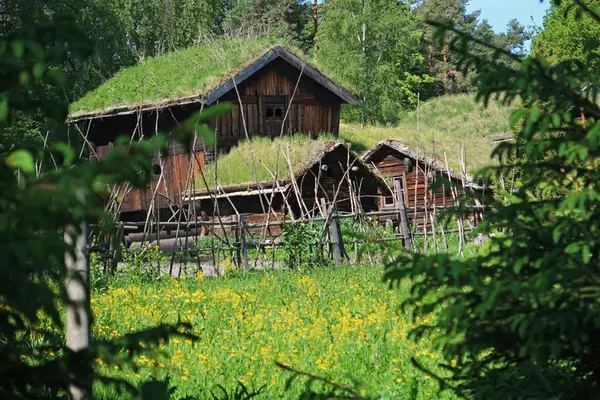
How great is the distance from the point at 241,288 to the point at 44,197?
932cm

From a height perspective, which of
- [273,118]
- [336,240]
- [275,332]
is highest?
[273,118]

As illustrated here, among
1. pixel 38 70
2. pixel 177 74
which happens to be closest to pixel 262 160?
pixel 177 74

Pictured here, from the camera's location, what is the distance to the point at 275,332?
786 cm

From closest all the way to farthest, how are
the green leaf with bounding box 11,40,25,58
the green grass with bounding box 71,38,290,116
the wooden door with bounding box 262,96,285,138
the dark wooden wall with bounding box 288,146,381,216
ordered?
1. the green leaf with bounding box 11,40,25,58
2. the green grass with bounding box 71,38,290,116
3. the dark wooden wall with bounding box 288,146,381,216
4. the wooden door with bounding box 262,96,285,138

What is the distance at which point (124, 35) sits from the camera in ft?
139

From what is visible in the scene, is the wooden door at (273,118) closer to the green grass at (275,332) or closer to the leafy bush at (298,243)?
the leafy bush at (298,243)

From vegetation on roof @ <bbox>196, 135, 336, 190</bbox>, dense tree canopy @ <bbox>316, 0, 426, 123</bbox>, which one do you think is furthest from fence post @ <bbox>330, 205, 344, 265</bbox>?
dense tree canopy @ <bbox>316, 0, 426, 123</bbox>

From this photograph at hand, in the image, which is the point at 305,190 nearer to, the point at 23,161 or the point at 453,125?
the point at 23,161

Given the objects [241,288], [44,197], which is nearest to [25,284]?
[44,197]

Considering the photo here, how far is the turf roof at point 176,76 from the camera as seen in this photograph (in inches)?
942

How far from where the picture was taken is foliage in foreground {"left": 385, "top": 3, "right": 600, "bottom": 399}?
2.80 metres

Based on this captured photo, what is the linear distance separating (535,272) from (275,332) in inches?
195

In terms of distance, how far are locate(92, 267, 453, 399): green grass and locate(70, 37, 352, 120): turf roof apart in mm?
12358

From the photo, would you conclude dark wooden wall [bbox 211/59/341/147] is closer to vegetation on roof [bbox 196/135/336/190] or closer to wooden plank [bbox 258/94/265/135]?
wooden plank [bbox 258/94/265/135]
